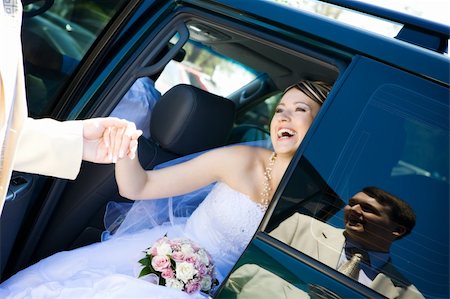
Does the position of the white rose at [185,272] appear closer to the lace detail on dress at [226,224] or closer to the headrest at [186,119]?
the lace detail on dress at [226,224]

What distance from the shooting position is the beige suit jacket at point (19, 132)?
5.01ft

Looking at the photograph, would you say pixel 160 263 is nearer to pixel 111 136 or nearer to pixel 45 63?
pixel 111 136

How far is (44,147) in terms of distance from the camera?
181cm

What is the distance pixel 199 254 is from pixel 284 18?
897mm

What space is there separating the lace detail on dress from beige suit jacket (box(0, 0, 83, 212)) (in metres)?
0.91

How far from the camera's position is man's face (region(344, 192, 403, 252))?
5.56 feet

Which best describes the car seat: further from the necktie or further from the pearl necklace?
the necktie

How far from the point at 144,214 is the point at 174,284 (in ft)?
2.20

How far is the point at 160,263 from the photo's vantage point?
2.25 metres

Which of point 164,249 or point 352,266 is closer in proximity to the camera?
point 352,266

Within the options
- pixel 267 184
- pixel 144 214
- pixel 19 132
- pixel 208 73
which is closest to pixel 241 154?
pixel 267 184

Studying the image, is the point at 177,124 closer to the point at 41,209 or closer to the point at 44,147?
the point at 41,209

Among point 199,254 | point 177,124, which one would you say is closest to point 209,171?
point 177,124

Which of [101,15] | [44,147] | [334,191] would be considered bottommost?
[44,147]
